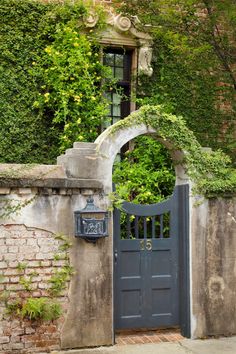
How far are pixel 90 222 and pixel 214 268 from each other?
2.11 m

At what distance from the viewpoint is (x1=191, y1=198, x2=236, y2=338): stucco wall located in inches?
270

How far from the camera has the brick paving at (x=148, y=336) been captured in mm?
6621

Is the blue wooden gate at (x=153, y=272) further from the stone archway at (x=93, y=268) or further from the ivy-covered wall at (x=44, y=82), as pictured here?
the ivy-covered wall at (x=44, y=82)

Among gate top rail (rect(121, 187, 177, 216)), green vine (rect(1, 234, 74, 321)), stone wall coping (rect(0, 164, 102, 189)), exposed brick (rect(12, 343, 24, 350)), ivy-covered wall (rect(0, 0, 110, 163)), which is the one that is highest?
ivy-covered wall (rect(0, 0, 110, 163))

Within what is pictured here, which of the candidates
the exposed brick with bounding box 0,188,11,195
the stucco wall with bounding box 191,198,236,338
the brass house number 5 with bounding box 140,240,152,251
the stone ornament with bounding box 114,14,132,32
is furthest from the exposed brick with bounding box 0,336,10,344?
the stone ornament with bounding box 114,14,132,32

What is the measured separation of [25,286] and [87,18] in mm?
5819

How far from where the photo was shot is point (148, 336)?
269 inches

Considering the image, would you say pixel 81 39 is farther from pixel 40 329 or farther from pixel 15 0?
pixel 40 329

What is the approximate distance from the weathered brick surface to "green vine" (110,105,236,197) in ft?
7.31

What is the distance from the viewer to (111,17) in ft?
32.3

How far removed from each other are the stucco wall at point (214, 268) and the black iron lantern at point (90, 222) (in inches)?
58.9

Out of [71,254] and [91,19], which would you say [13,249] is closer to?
[71,254]

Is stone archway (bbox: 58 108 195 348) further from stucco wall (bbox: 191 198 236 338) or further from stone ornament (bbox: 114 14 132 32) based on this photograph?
stone ornament (bbox: 114 14 132 32)

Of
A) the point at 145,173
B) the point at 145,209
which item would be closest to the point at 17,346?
the point at 145,209
